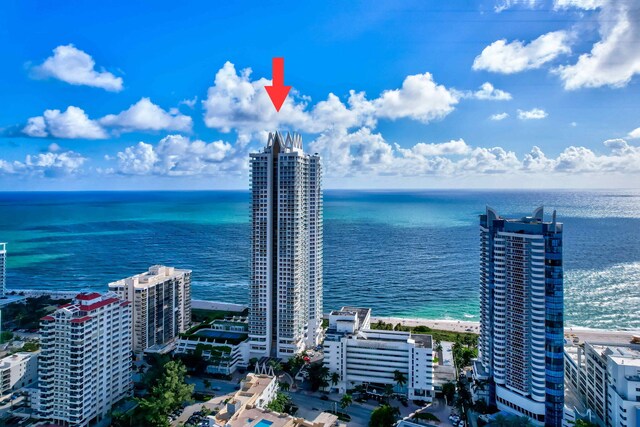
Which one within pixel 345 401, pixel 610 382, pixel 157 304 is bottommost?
pixel 345 401

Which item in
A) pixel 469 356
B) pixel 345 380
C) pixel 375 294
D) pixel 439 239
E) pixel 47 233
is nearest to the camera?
pixel 345 380

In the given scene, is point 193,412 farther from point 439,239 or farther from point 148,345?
point 439,239

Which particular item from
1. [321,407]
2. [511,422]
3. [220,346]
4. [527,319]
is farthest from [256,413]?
[527,319]

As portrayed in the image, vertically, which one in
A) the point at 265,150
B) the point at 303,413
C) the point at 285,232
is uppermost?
the point at 265,150

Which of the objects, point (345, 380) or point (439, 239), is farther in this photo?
point (439, 239)

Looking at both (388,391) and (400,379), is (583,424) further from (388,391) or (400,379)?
(388,391)

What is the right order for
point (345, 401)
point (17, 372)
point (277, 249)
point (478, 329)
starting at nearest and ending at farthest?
point (345, 401) < point (17, 372) < point (277, 249) < point (478, 329)

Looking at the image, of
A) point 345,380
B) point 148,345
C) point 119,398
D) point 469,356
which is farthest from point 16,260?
point 469,356

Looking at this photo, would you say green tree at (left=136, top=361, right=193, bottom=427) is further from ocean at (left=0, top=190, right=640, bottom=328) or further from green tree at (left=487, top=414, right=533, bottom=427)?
ocean at (left=0, top=190, right=640, bottom=328)

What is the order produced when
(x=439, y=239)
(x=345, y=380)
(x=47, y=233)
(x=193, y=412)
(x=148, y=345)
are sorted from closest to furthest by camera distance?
1. (x=193, y=412)
2. (x=345, y=380)
3. (x=148, y=345)
4. (x=439, y=239)
5. (x=47, y=233)
